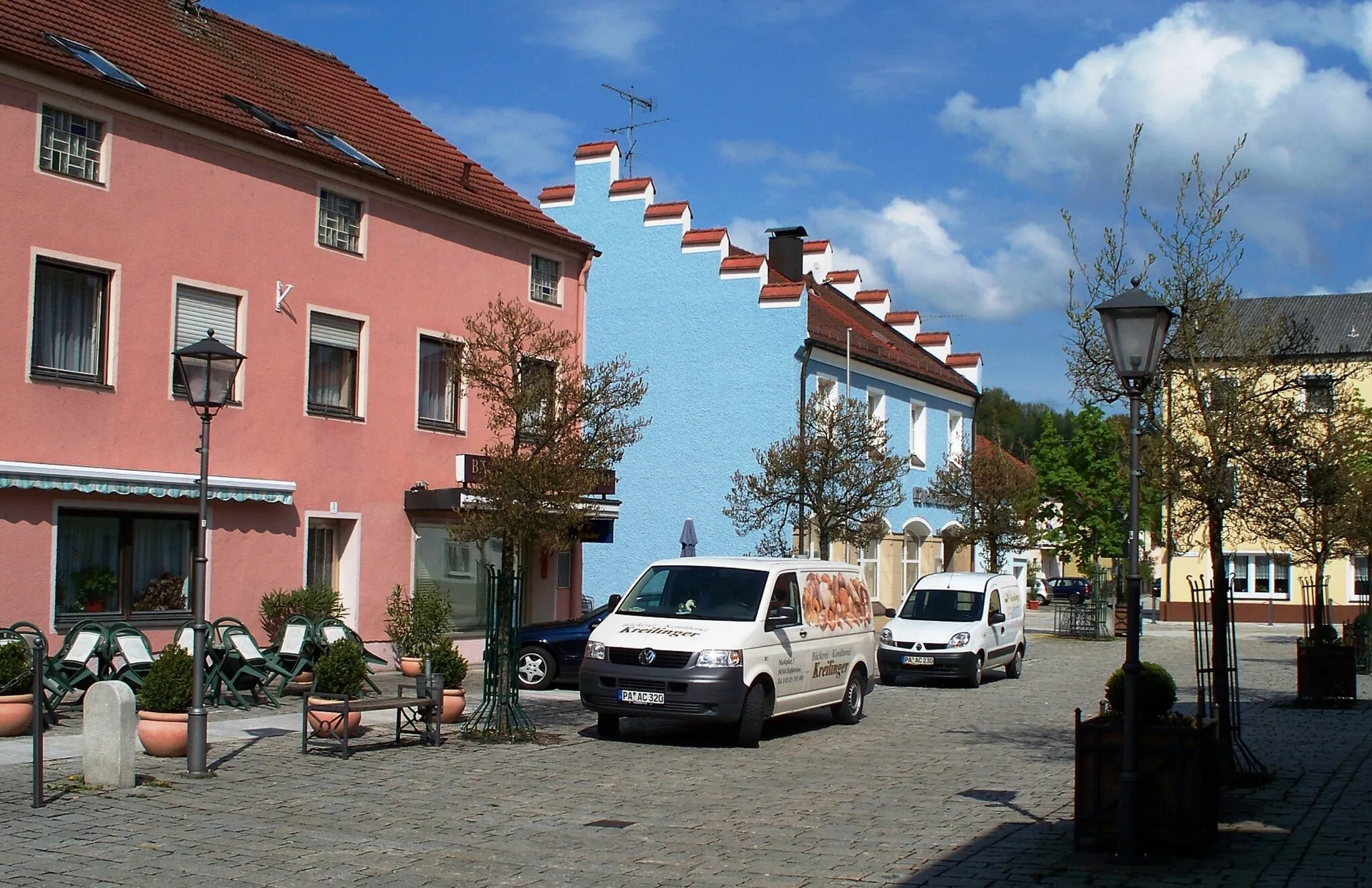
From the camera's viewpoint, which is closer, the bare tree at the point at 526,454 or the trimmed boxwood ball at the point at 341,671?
the trimmed boxwood ball at the point at 341,671

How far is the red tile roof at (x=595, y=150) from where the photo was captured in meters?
34.8

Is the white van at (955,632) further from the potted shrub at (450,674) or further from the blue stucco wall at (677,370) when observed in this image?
the potted shrub at (450,674)

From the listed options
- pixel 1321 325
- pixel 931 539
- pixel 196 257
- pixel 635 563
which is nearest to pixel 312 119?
pixel 196 257

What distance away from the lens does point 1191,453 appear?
12.0m

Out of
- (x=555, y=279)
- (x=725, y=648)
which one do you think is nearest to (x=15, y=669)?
(x=725, y=648)

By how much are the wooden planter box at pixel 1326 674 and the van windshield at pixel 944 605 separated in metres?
5.55

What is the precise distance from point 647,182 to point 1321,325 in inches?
1377

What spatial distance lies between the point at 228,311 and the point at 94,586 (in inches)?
170

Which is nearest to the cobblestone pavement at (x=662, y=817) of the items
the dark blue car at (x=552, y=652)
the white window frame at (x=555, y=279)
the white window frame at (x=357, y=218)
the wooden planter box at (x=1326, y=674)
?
the wooden planter box at (x=1326, y=674)

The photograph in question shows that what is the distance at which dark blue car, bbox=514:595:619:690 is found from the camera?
66.5 ft

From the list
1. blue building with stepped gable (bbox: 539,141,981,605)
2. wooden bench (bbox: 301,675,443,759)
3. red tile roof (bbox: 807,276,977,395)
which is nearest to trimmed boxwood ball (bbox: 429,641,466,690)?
wooden bench (bbox: 301,675,443,759)

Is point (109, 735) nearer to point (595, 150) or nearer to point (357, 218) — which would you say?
point (357, 218)

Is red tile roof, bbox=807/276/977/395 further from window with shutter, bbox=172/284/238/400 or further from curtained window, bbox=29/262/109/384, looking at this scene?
curtained window, bbox=29/262/109/384

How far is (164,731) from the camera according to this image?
40.6ft
